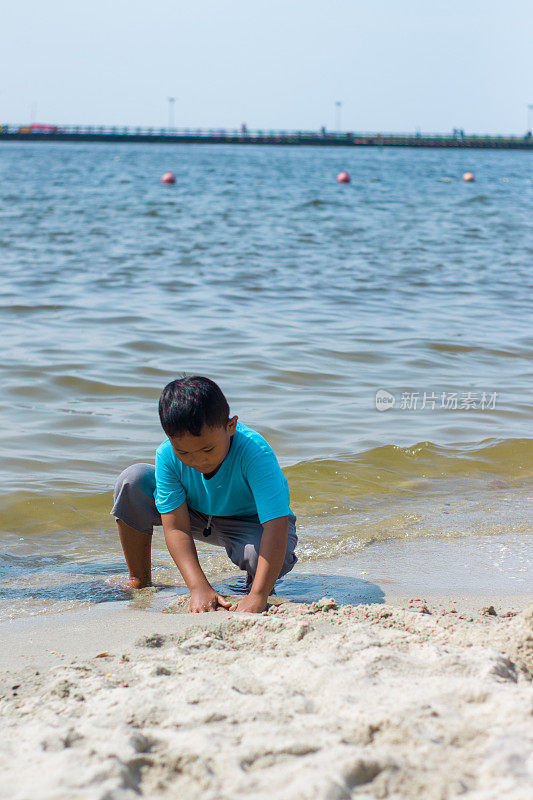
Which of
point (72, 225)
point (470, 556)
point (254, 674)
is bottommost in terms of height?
point (470, 556)

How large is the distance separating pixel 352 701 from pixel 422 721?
18 cm

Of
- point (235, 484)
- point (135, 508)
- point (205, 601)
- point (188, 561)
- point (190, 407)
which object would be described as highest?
point (190, 407)

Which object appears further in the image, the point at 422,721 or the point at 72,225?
the point at 72,225

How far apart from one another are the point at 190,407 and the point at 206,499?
1.85 feet

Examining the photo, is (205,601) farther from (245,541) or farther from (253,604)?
(245,541)

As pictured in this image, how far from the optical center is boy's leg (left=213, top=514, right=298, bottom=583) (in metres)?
2.99

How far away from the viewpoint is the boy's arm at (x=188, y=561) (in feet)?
9.21

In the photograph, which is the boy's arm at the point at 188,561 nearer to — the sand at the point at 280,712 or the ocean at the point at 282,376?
the sand at the point at 280,712

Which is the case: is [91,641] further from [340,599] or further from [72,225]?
[72,225]

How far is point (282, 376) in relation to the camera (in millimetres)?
6680

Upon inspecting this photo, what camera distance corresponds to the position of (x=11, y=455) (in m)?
4.92

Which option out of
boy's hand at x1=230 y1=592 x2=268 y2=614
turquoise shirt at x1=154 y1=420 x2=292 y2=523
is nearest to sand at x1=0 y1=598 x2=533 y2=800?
boy's hand at x1=230 y1=592 x2=268 y2=614

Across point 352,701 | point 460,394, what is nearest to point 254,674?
point 352,701

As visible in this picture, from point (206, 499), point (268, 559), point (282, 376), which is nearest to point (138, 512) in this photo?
point (206, 499)
